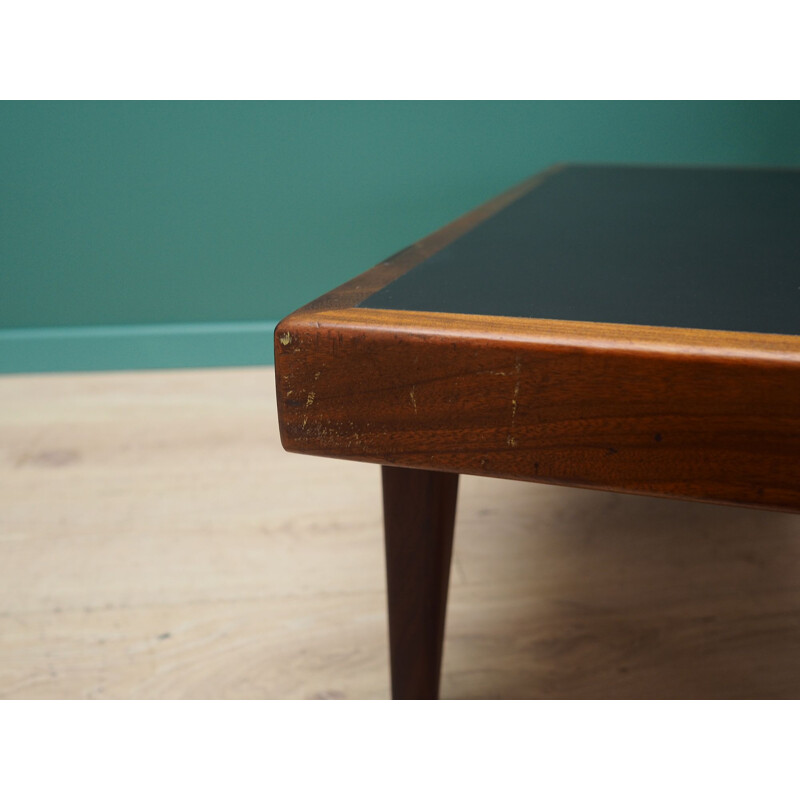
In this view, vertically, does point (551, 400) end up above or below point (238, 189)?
above

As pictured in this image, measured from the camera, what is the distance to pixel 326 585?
2.29 feet

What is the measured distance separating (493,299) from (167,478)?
663 mm

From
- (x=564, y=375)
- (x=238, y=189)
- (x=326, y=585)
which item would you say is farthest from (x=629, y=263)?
(x=238, y=189)

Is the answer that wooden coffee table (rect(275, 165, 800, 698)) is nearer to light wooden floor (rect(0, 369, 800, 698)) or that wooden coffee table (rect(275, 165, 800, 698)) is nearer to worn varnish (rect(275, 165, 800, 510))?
worn varnish (rect(275, 165, 800, 510))

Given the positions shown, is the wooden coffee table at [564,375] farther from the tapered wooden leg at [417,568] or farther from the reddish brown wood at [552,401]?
the tapered wooden leg at [417,568]

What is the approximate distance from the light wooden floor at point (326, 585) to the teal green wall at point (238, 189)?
13.3 inches

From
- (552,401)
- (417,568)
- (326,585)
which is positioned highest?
(552,401)

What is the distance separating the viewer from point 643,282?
366mm

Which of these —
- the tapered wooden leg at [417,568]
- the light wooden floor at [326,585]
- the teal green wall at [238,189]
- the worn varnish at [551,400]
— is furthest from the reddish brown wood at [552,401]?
the teal green wall at [238,189]

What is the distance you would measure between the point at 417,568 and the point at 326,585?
26cm

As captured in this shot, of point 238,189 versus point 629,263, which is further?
point 238,189

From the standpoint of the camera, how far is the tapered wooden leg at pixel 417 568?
444mm

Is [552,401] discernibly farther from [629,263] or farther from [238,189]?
[238,189]

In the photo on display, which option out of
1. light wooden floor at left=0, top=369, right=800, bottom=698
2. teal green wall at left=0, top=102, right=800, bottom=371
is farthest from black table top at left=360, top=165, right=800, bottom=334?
teal green wall at left=0, top=102, right=800, bottom=371
